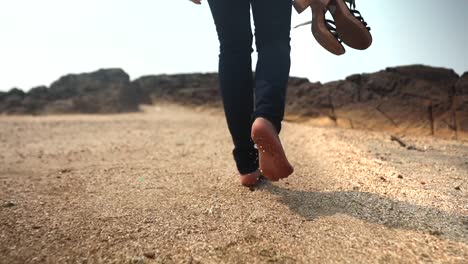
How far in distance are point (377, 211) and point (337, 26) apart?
0.61 meters

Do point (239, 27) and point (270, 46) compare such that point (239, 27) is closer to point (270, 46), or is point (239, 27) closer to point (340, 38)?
point (270, 46)

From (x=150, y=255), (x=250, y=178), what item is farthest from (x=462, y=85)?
(x=150, y=255)

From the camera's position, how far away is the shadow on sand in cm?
99

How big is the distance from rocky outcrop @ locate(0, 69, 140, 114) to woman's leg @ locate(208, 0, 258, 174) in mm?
8259

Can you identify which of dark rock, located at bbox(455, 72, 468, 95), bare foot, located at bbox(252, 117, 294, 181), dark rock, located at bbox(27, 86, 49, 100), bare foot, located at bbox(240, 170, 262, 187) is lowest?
bare foot, located at bbox(240, 170, 262, 187)

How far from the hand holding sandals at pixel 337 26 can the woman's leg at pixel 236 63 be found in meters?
0.22

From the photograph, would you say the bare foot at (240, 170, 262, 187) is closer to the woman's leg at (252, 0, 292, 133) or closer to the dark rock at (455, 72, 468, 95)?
the woman's leg at (252, 0, 292, 133)

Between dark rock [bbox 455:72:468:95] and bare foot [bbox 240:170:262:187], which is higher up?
dark rock [bbox 455:72:468:95]

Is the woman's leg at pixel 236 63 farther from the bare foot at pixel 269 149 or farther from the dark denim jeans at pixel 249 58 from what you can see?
the bare foot at pixel 269 149

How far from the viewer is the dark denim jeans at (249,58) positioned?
47.4 inches

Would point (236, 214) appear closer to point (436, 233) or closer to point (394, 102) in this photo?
point (436, 233)

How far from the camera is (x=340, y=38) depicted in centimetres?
132

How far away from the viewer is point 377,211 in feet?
3.70

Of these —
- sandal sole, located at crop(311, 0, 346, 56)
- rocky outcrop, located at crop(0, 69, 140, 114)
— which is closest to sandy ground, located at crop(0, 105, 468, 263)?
sandal sole, located at crop(311, 0, 346, 56)
